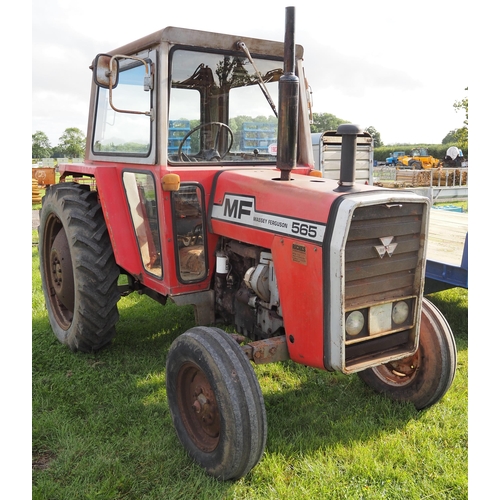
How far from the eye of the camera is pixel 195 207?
11.2ft

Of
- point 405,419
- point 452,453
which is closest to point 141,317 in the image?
point 405,419

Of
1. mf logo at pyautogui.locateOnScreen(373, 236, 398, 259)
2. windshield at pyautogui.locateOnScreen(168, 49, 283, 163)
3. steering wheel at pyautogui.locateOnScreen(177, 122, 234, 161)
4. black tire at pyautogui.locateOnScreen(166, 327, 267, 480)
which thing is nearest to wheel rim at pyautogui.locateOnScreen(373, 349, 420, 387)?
mf logo at pyautogui.locateOnScreen(373, 236, 398, 259)

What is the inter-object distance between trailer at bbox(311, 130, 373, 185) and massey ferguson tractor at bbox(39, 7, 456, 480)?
7271mm

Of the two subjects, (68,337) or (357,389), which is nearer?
(357,389)

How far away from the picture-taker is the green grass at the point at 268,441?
2.66 m

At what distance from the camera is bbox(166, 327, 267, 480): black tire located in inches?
101

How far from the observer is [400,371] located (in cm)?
355

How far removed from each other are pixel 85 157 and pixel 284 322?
2486 mm

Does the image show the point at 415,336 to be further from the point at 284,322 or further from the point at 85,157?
the point at 85,157

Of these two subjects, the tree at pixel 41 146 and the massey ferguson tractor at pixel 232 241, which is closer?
the massey ferguson tractor at pixel 232 241

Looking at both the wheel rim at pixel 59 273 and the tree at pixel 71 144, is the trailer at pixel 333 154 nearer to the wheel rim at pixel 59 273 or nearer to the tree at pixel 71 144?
the wheel rim at pixel 59 273

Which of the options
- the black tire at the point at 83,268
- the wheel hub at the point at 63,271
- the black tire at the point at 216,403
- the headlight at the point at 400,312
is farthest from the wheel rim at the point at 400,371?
the wheel hub at the point at 63,271

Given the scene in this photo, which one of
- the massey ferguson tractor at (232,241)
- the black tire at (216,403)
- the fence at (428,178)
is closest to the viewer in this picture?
the black tire at (216,403)

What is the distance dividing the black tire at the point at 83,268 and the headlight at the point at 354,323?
199 centimetres
